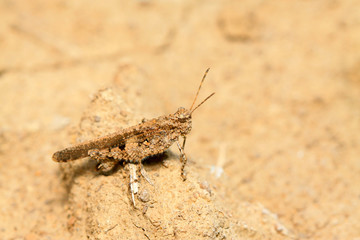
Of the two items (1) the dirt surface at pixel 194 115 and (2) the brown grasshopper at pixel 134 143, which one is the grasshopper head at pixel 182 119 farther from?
(1) the dirt surface at pixel 194 115

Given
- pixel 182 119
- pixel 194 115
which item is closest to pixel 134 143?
pixel 182 119

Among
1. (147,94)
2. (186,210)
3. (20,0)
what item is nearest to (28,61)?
(20,0)

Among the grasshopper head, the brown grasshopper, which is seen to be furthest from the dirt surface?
the grasshopper head

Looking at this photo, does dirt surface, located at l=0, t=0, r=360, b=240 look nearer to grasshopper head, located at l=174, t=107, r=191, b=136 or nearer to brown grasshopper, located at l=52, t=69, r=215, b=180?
brown grasshopper, located at l=52, t=69, r=215, b=180

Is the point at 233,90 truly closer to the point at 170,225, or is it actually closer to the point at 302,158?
the point at 302,158

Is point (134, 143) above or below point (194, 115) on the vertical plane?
below

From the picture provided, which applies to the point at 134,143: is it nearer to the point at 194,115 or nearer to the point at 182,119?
the point at 182,119
